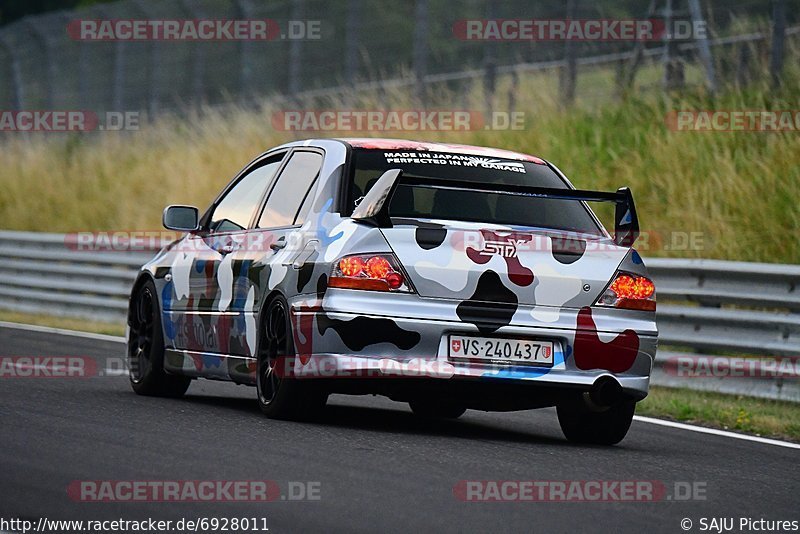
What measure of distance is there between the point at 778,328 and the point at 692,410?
1.22m

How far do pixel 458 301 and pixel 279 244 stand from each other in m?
1.25

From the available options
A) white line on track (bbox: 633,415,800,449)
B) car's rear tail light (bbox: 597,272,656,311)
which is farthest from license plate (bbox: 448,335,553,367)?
white line on track (bbox: 633,415,800,449)

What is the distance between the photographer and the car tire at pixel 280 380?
8812 mm

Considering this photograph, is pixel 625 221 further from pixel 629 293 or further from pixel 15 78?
pixel 15 78

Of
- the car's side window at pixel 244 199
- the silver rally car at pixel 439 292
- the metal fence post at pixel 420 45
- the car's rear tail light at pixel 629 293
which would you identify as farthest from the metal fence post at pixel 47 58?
the car's rear tail light at pixel 629 293

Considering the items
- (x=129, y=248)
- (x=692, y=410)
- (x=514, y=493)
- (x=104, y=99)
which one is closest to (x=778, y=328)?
(x=692, y=410)

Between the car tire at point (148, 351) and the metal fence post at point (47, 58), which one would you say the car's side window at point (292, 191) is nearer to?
the car tire at point (148, 351)

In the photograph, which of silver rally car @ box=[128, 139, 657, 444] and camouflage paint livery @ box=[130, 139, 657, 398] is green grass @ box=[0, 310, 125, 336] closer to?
silver rally car @ box=[128, 139, 657, 444]

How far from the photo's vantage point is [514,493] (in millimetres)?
7109

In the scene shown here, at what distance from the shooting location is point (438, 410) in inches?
422

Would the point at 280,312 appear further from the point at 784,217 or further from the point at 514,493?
the point at 784,217

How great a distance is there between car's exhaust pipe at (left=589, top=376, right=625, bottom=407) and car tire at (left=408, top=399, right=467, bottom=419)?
1.82 meters

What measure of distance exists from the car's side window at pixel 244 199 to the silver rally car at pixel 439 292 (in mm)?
311

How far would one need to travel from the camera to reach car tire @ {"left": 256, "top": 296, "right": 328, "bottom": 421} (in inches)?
347
